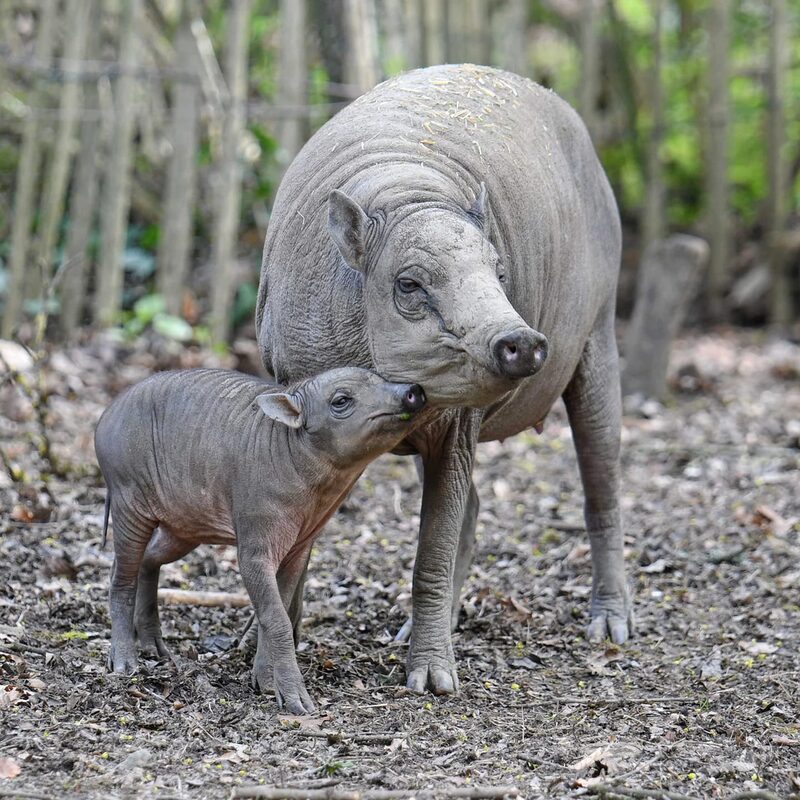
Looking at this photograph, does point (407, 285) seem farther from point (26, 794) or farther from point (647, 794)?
point (26, 794)

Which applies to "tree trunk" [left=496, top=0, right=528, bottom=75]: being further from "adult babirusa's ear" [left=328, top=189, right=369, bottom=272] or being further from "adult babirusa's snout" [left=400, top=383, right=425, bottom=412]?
"adult babirusa's snout" [left=400, top=383, right=425, bottom=412]

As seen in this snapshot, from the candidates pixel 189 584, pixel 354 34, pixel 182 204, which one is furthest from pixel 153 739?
pixel 354 34

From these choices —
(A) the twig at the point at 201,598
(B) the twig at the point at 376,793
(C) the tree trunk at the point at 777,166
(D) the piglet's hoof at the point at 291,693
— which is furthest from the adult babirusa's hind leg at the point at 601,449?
(C) the tree trunk at the point at 777,166

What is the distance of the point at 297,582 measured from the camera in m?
4.96

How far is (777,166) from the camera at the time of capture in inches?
543

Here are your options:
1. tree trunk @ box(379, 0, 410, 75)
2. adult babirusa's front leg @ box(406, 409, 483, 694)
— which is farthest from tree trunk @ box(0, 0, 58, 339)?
adult babirusa's front leg @ box(406, 409, 483, 694)

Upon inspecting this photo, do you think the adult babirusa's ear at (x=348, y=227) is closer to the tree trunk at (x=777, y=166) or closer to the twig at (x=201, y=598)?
the twig at (x=201, y=598)

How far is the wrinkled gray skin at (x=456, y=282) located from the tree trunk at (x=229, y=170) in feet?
16.3

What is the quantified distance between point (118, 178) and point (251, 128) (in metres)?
2.40

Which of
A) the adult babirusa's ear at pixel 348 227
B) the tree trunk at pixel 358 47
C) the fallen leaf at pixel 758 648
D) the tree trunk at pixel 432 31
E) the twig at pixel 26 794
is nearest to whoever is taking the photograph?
the twig at pixel 26 794

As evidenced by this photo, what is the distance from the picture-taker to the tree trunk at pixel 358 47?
11.3 metres

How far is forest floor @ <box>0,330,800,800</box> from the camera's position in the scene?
4.07 meters

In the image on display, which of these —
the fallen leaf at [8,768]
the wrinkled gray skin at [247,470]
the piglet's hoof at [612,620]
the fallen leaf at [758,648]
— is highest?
the wrinkled gray skin at [247,470]

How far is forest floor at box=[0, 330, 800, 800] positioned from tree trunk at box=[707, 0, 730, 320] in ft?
16.7
